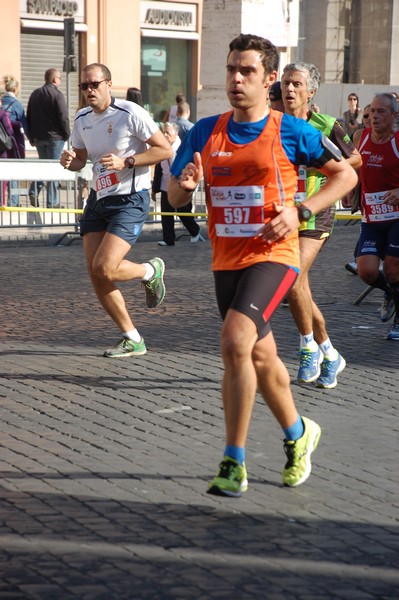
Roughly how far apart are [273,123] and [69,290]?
7281 millimetres

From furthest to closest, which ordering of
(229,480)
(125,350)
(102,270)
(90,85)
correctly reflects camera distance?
(125,350)
(90,85)
(102,270)
(229,480)

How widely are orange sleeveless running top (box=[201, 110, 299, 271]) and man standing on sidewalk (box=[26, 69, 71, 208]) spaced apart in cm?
1454

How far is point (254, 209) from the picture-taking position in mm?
5469

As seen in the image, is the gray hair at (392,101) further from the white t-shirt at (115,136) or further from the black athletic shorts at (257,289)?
the black athletic shorts at (257,289)

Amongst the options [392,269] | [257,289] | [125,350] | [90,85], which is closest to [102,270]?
[125,350]

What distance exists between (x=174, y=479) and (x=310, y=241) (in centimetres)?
267

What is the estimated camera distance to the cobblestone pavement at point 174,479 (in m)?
4.38

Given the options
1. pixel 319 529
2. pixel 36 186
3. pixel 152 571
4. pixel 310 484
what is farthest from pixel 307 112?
pixel 36 186

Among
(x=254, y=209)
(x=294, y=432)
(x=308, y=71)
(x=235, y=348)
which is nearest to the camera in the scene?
(x=235, y=348)

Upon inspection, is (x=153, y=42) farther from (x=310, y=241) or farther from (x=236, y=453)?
(x=236, y=453)

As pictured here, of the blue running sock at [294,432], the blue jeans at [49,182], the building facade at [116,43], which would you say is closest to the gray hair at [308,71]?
the blue running sock at [294,432]

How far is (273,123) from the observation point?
18.1ft

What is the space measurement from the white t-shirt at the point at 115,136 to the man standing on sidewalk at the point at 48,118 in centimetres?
1105

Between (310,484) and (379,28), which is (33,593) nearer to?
(310,484)
